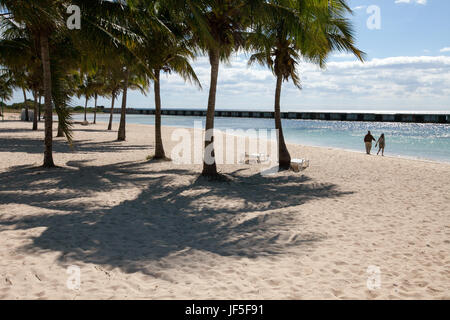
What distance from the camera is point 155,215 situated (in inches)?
285

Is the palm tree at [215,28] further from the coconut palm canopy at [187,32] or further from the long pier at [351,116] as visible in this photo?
the long pier at [351,116]

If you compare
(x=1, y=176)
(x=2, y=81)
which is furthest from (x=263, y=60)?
(x=2, y=81)

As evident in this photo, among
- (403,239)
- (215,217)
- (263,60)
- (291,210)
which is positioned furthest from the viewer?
(263,60)

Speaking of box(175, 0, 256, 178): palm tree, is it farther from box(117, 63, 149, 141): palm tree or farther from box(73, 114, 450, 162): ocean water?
box(73, 114, 450, 162): ocean water

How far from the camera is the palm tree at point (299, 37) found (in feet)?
29.9

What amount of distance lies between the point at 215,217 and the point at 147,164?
728 centimetres

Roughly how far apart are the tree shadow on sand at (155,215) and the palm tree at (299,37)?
423 centimetres

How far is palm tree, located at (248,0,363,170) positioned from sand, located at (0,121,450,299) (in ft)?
13.9

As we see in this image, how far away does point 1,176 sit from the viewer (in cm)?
1029

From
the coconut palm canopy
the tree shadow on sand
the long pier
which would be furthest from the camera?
the long pier

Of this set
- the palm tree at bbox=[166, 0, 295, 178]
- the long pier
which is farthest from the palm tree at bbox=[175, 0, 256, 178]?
the long pier

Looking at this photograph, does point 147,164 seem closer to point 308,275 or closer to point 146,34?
point 146,34

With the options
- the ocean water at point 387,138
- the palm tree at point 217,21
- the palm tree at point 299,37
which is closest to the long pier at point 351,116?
the ocean water at point 387,138

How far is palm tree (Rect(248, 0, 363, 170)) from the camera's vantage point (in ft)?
29.9
